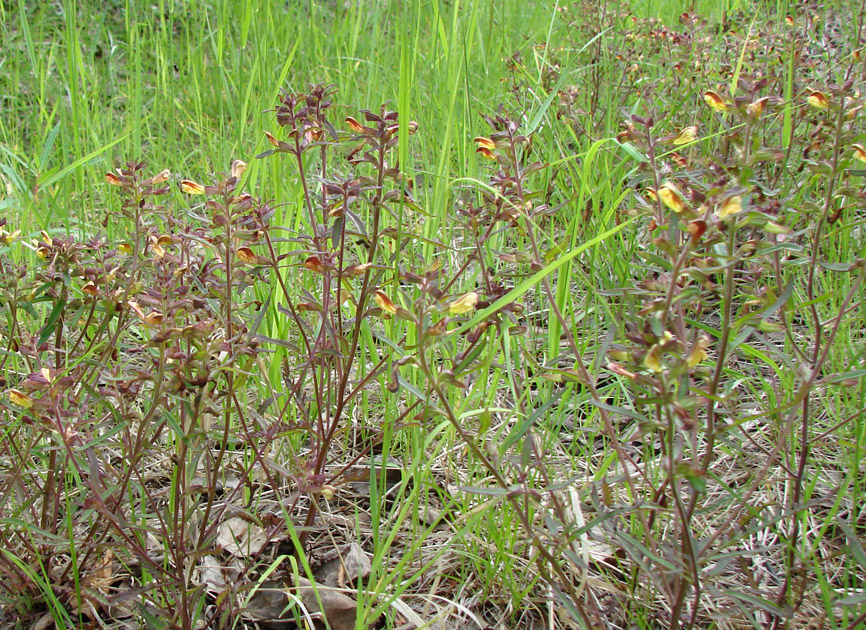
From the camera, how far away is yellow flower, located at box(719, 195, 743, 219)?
0.94 m

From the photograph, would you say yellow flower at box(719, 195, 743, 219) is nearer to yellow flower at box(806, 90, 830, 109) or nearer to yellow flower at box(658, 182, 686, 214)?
yellow flower at box(658, 182, 686, 214)

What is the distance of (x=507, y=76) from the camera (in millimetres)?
3744

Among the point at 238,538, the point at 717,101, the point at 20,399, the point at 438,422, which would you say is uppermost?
the point at 717,101

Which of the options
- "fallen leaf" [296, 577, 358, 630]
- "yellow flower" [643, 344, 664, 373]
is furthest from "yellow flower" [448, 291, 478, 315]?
"fallen leaf" [296, 577, 358, 630]

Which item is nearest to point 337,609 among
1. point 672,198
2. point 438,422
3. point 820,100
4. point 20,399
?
point 438,422

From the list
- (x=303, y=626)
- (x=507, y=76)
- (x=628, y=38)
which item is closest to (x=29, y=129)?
(x=507, y=76)

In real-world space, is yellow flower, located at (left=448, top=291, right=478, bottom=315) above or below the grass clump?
above

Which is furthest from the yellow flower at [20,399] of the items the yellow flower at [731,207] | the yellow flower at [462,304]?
the yellow flower at [731,207]

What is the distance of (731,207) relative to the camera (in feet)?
3.10

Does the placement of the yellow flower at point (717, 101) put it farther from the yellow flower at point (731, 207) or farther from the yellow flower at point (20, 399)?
the yellow flower at point (20, 399)

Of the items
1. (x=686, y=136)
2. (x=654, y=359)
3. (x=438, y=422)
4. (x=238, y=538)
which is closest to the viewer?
(x=654, y=359)

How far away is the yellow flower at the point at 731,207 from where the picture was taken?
37.0 inches

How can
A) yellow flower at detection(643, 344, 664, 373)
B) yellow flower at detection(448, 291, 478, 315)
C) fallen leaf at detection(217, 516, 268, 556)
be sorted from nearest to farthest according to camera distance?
yellow flower at detection(643, 344, 664, 373) → yellow flower at detection(448, 291, 478, 315) → fallen leaf at detection(217, 516, 268, 556)

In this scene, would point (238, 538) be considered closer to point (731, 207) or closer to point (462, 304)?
point (462, 304)
